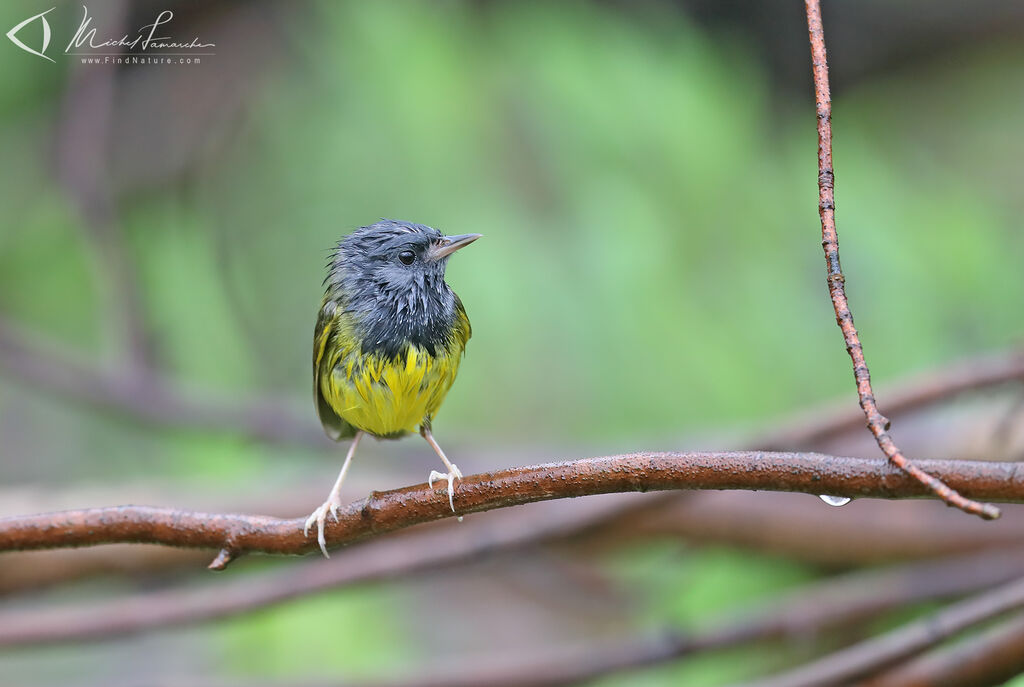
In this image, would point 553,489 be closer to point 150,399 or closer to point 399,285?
point 399,285

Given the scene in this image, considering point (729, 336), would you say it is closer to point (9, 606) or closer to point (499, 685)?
point (499, 685)

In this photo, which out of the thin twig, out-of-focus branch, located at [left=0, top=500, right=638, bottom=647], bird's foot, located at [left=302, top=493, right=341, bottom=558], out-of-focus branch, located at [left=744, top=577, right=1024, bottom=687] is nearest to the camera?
bird's foot, located at [left=302, top=493, right=341, bottom=558]

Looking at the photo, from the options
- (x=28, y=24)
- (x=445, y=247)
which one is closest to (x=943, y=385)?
(x=445, y=247)

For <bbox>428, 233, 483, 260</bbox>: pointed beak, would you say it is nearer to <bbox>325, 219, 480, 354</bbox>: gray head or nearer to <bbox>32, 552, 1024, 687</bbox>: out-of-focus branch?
<bbox>325, 219, 480, 354</bbox>: gray head

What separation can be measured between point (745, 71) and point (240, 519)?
4354mm

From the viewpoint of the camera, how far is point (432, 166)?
4.93 m

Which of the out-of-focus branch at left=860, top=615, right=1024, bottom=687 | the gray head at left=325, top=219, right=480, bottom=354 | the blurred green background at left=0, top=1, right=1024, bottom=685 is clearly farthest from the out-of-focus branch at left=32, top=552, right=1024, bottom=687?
the gray head at left=325, top=219, right=480, bottom=354

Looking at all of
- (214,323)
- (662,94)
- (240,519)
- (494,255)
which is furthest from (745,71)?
(240,519)

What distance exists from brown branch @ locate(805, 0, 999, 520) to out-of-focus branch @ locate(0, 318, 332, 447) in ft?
12.4

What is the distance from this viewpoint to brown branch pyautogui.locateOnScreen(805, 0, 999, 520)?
125 cm

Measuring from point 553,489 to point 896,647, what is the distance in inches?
59.5

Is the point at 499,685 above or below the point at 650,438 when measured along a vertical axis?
below

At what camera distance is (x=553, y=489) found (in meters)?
1.47

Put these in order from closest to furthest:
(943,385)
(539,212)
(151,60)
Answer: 1. (943,385)
2. (539,212)
3. (151,60)
